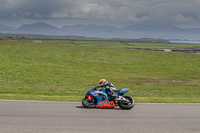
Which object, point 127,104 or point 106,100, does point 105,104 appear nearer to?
point 106,100

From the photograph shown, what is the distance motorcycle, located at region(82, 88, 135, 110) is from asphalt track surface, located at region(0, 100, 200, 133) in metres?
0.31

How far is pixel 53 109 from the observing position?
12648 mm

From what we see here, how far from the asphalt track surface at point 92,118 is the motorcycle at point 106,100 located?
0.31m

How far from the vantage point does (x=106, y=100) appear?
13.3 meters

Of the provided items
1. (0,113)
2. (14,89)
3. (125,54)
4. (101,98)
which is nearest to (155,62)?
(125,54)

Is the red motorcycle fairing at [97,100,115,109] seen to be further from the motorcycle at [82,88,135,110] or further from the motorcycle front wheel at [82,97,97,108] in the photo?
the motorcycle front wheel at [82,97,97,108]

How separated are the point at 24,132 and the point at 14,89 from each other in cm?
1166

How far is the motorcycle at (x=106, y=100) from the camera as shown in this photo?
1323 cm

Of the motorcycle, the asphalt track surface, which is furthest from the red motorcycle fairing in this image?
the asphalt track surface

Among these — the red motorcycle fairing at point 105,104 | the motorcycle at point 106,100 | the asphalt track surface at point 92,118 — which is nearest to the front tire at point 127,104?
the motorcycle at point 106,100

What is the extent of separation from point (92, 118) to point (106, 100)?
2255mm

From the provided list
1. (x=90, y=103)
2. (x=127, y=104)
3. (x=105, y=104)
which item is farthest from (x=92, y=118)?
(x=127, y=104)

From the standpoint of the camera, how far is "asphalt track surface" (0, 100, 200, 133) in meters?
9.55

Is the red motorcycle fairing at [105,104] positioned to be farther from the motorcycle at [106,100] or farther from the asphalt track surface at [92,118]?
the asphalt track surface at [92,118]
